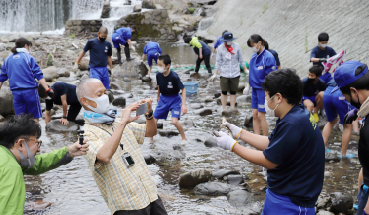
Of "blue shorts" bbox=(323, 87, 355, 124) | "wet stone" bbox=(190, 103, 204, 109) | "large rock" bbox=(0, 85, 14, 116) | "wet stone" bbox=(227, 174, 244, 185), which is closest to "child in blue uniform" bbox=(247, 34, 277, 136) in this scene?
"blue shorts" bbox=(323, 87, 355, 124)

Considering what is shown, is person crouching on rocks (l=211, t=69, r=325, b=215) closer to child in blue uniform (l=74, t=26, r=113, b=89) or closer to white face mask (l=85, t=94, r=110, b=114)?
white face mask (l=85, t=94, r=110, b=114)

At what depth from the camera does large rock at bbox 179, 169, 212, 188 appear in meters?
5.20

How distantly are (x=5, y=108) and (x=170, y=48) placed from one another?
1579 centimetres

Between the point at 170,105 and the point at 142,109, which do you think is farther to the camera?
the point at 170,105

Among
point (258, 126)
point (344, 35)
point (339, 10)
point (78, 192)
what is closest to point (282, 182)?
point (78, 192)

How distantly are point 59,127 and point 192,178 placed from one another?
4.05m

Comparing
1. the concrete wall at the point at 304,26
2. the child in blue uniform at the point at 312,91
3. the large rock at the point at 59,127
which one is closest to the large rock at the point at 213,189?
the child in blue uniform at the point at 312,91

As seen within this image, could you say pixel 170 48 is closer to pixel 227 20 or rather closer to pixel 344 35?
pixel 227 20

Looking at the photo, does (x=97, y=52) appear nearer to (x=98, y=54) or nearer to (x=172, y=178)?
(x=98, y=54)

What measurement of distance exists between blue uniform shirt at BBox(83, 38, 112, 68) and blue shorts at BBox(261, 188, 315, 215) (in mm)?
7402

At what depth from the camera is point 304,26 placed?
1265 centimetres

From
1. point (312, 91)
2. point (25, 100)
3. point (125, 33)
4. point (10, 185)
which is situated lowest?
point (25, 100)

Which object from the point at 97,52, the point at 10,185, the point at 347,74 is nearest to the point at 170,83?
the point at 97,52

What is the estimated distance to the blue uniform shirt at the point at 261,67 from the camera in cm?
646
